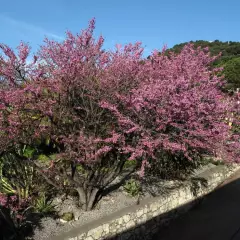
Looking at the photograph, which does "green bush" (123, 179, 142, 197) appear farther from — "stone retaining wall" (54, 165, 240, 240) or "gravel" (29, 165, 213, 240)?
"stone retaining wall" (54, 165, 240, 240)

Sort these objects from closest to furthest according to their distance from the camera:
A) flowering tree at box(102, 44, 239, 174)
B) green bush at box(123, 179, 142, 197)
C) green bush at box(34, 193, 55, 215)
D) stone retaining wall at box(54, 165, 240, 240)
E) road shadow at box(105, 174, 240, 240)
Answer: flowering tree at box(102, 44, 239, 174)
stone retaining wall at box(54, 165, 240, 240)
green bush at box(34, 193, 55, 215)
road shadow at box(105, 174, 240, 240)
green bush at box(123, 179, 142, 197)

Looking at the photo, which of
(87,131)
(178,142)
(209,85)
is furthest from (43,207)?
(209,85)

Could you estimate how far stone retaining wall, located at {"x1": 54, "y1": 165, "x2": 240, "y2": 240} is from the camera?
501 centimetres

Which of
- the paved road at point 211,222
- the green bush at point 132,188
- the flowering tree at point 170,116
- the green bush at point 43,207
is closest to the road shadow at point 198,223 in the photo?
the paved road at point 211,222

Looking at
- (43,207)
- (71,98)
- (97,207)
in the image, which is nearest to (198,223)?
(97,207)

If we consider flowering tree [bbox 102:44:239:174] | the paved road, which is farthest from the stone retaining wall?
flowering tree [bbox 102:44:239:174]

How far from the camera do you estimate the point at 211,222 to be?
6703 mm

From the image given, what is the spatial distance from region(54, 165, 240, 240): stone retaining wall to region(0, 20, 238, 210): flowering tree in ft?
2.62

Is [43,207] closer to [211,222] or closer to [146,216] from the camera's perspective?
[146,216]

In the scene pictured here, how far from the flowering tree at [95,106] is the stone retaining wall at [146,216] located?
80 centimetres

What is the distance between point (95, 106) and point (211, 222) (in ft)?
14.2

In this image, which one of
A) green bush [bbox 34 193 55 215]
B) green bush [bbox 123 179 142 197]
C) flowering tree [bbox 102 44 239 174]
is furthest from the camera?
green bush [bbox 123 179 142 197]

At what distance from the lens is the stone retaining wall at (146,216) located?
5.01m

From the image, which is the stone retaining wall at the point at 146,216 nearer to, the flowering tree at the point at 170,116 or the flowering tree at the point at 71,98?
the flowering tree at the point at 71,98
